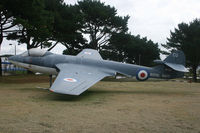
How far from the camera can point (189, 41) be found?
34.3 metres

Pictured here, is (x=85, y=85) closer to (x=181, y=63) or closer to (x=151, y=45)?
(x=181, y=63)

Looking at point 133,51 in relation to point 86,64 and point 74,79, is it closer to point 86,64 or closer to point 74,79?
point 86,64

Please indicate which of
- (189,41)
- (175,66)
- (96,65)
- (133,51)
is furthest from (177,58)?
(133,51)

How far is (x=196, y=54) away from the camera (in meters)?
33.0

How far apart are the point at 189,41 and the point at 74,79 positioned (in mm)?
30775

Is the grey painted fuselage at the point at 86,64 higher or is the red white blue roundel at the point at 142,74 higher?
the grey painted fuselage at the point at 86,64

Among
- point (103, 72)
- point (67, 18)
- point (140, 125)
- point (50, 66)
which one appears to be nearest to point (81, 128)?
point (140, 125)

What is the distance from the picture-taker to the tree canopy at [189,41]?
108 ft

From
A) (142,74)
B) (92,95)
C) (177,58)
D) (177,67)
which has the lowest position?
(92,95)

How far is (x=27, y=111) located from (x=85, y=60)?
703 cm

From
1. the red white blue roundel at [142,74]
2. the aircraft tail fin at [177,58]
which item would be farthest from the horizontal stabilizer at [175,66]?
the red white blue roundel at [142,74]

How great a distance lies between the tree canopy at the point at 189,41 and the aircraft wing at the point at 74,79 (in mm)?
26338

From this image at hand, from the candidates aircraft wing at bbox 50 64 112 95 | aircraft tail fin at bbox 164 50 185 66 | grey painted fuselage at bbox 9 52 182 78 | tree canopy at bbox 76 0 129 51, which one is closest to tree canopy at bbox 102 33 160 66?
tree canopy at bbox 76 0 129 51

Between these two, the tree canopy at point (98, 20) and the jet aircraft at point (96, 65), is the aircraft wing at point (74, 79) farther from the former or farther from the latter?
the tree canopy at point (98, 20)
